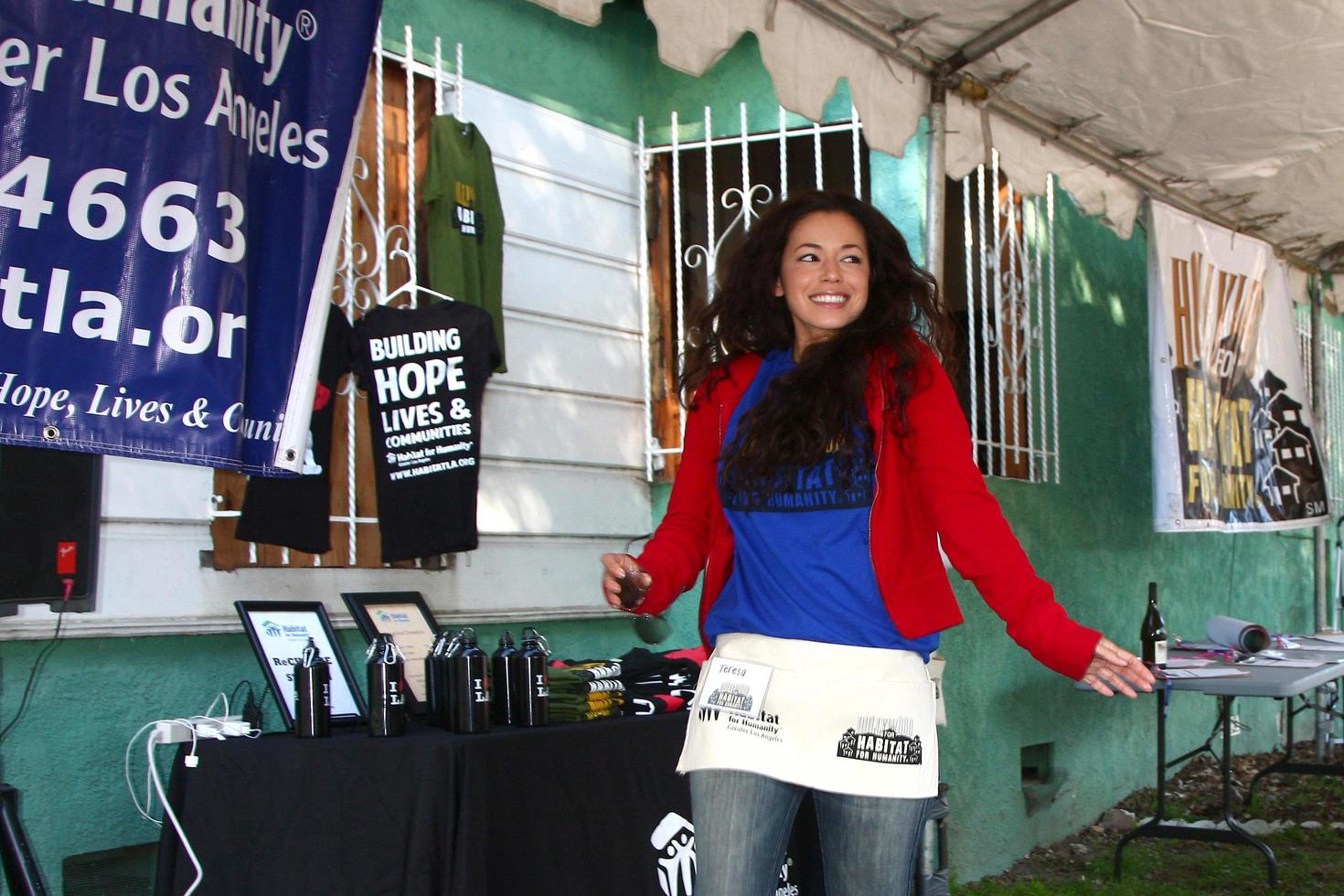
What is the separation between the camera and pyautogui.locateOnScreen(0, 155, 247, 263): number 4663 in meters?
2.23

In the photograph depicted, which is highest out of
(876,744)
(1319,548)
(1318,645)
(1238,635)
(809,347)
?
(809,347)

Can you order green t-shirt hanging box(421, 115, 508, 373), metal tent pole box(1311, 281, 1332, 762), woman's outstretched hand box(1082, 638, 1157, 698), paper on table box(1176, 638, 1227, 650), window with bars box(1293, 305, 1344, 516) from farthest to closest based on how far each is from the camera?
window with bars box(1293, 305, 1344, 516), metal tent pole box(1311, 281, 1332, 762), paper on table box(1176, 638, 1227, 650), green t-shirt hanging box(421, 115, 508, 373), woman's outstretched hand box(1082, 638, 1157, 698)

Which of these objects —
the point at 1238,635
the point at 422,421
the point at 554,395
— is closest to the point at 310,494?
the point at 422,421

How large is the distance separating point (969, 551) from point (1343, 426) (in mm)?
10821

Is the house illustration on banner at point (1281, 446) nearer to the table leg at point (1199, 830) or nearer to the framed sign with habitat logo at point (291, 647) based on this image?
the table leg at point (1199, 830)

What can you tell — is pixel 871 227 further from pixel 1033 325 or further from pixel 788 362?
pixel 1033 325

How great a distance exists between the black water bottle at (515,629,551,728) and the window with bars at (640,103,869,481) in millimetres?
2676

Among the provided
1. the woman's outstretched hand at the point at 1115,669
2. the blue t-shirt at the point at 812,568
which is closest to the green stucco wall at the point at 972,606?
the blue t-shirt at the point at 812,568

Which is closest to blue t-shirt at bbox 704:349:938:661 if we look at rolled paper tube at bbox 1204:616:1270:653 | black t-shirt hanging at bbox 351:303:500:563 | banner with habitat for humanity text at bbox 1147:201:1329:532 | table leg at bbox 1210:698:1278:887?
black t-shirt hanging at bbox 351:303:500:563

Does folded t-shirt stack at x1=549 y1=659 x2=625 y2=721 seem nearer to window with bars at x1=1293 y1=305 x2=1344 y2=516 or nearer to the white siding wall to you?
the white siding wall

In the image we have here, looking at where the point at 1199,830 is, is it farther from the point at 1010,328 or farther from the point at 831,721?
the point at 831,721

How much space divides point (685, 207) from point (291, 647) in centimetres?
325

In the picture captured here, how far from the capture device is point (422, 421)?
4672mm

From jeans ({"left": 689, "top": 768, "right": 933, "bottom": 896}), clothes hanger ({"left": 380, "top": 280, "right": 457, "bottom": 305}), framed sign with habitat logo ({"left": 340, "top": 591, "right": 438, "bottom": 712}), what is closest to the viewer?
jeans ({"left": 689, "top": 768, "right": 933, "bottom": 896})
